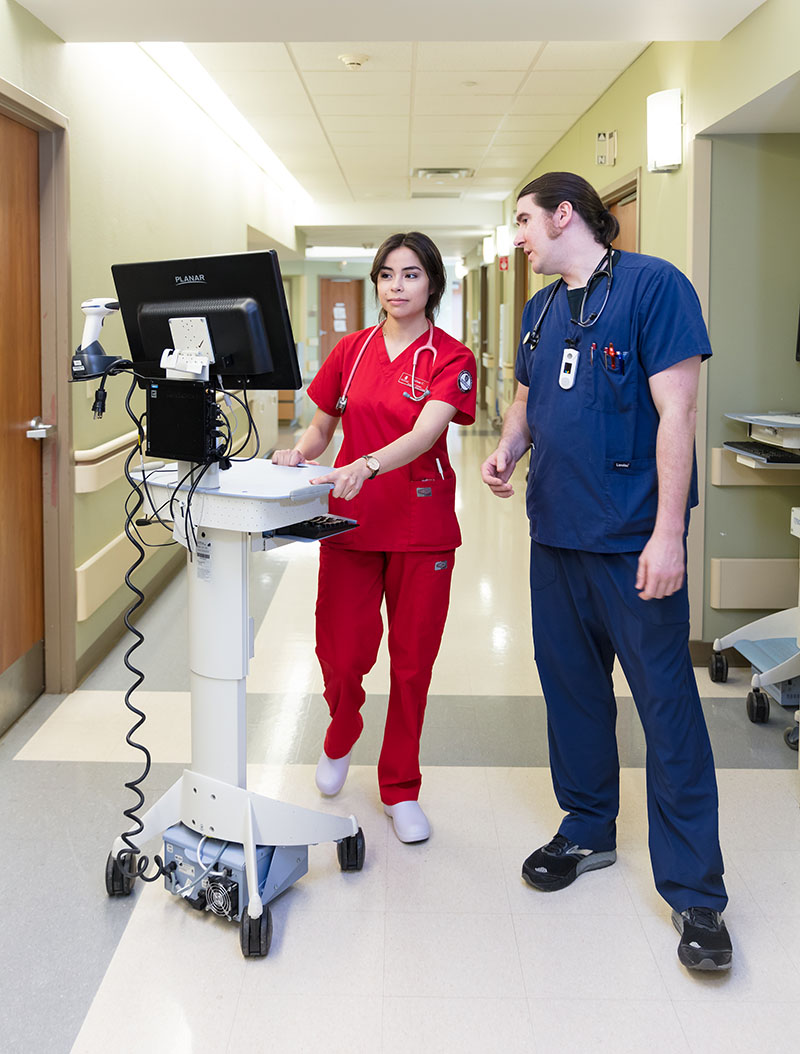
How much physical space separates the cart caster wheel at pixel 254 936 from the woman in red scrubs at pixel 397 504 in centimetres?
54

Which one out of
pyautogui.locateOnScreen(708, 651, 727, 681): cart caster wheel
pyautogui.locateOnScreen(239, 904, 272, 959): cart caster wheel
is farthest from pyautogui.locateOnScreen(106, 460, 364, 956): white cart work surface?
pyautogui.locateOnScreen(708, 651, 727, 681): cart caster wheel

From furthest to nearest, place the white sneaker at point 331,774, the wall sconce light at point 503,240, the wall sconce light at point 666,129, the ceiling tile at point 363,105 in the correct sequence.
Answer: the wall sconce light at point 503,240, the ceiling tile at point 363,105, the wall sconce light at point 666,129, the white sneaker at point 331,774

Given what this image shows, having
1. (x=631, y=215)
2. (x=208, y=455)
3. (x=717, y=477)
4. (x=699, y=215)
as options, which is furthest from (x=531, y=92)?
(x=208, y=455)

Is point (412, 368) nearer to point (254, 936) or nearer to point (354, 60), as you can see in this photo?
point (254, 936)

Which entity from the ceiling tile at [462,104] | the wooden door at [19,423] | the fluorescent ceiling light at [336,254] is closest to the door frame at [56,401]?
the wooden door at [19,423]

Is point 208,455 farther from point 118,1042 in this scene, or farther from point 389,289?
point 118,1042

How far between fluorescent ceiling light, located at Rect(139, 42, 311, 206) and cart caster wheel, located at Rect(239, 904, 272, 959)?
12.2 ft

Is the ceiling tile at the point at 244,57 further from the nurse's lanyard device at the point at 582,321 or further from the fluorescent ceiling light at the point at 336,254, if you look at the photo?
the fluorescent ceiling light at the point at 336,254

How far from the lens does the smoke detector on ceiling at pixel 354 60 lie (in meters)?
4.84

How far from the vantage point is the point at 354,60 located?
4.89 metres

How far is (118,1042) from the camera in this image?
5.73ft

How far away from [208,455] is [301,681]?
1827 mm

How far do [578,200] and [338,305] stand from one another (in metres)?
16.8

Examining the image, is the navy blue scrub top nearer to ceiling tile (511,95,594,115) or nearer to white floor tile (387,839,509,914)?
white floor tile (387,839,509,914)
